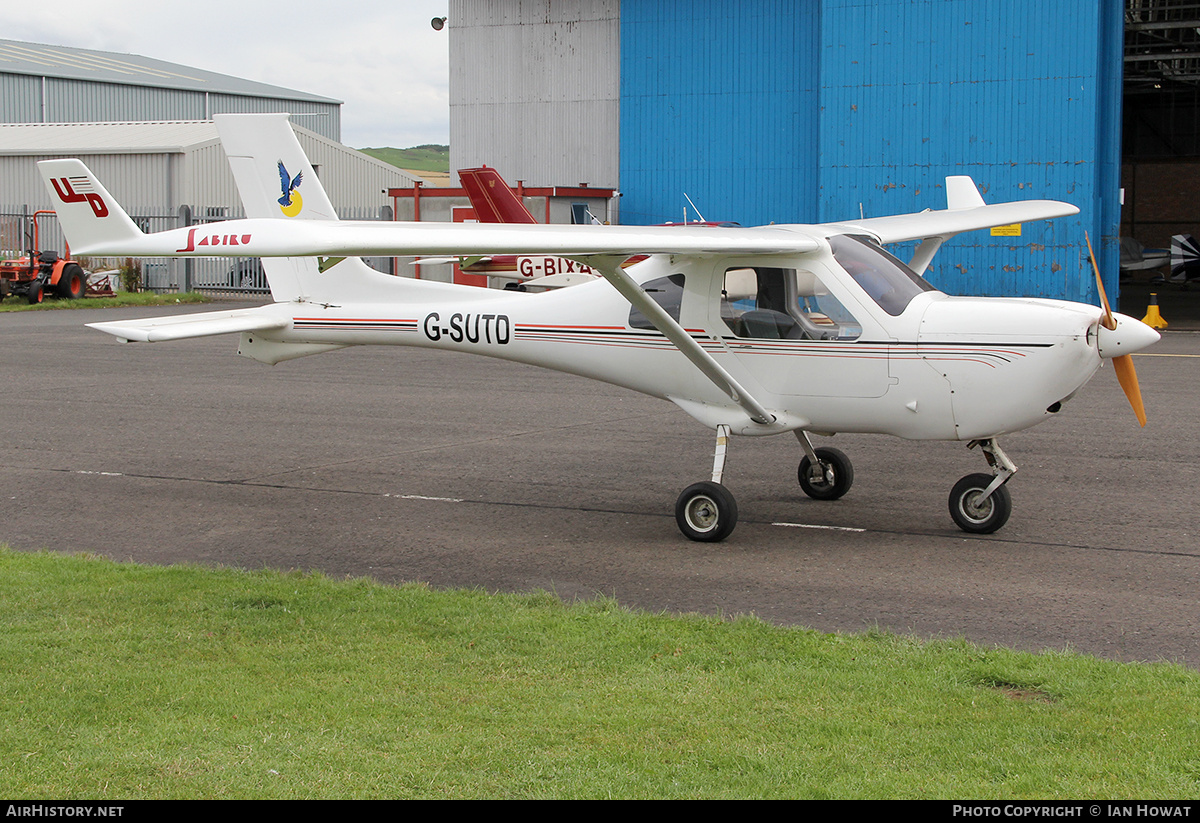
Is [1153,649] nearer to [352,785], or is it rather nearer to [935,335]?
[935,335]

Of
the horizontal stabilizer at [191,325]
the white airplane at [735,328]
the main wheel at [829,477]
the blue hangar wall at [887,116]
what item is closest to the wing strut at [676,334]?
the white airplane at [735,328]

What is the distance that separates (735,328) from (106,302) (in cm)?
2629

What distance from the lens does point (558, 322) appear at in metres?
9.02

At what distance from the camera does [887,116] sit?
92.0 feet

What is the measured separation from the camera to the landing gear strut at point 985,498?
8.19m

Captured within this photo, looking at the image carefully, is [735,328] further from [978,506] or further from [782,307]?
[978,506]

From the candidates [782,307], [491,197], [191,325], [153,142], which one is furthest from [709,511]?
[153,142]

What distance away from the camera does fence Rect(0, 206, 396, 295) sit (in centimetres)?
3522

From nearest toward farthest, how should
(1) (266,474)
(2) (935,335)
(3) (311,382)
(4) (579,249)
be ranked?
(4) (579,249)
(2) (935,335)
(1) (266,474)
(3) (311,382)

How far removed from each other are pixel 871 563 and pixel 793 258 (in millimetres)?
2065

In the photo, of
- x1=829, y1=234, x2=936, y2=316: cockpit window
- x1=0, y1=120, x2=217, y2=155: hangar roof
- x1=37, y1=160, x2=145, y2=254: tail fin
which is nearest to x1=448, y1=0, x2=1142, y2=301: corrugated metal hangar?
x1=0, y1=120, x2=217, y2=155: hangar roof

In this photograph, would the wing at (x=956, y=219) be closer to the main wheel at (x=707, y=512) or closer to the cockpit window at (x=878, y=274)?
the cockpit window at (x=878, y=274)

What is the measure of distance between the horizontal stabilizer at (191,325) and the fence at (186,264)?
79.0 ft
